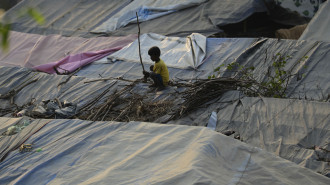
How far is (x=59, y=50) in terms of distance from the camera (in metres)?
7.78

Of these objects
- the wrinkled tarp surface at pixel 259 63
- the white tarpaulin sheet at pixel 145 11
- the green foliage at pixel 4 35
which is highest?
the green foliage at pixel 4 35

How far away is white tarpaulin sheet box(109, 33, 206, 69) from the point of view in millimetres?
6074

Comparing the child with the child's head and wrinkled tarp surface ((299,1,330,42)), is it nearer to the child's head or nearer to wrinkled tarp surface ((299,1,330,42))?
the child's head

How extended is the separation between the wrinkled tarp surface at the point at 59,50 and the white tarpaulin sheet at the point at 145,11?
0.79 meters

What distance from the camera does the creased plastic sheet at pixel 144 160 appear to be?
8.14 feet

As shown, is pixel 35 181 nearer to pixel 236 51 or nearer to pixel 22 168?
pixel 22 168

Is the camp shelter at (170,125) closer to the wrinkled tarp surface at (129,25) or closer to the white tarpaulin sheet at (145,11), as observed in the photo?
the wrinkled tarp surface at (129,25)

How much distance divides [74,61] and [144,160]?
4.51 m

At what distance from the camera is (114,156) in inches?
114

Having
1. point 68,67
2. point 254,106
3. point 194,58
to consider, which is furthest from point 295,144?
point 68,67

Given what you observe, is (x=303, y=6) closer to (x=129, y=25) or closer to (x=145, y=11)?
(x=145, y=11)

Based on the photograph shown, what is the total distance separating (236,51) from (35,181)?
4.01 metres

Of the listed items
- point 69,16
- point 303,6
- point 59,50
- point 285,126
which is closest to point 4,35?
point 285,126

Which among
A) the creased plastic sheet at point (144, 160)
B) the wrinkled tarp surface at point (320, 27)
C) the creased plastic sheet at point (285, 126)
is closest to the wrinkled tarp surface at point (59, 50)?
the wrinkled tarp surface at point (320, 27)
